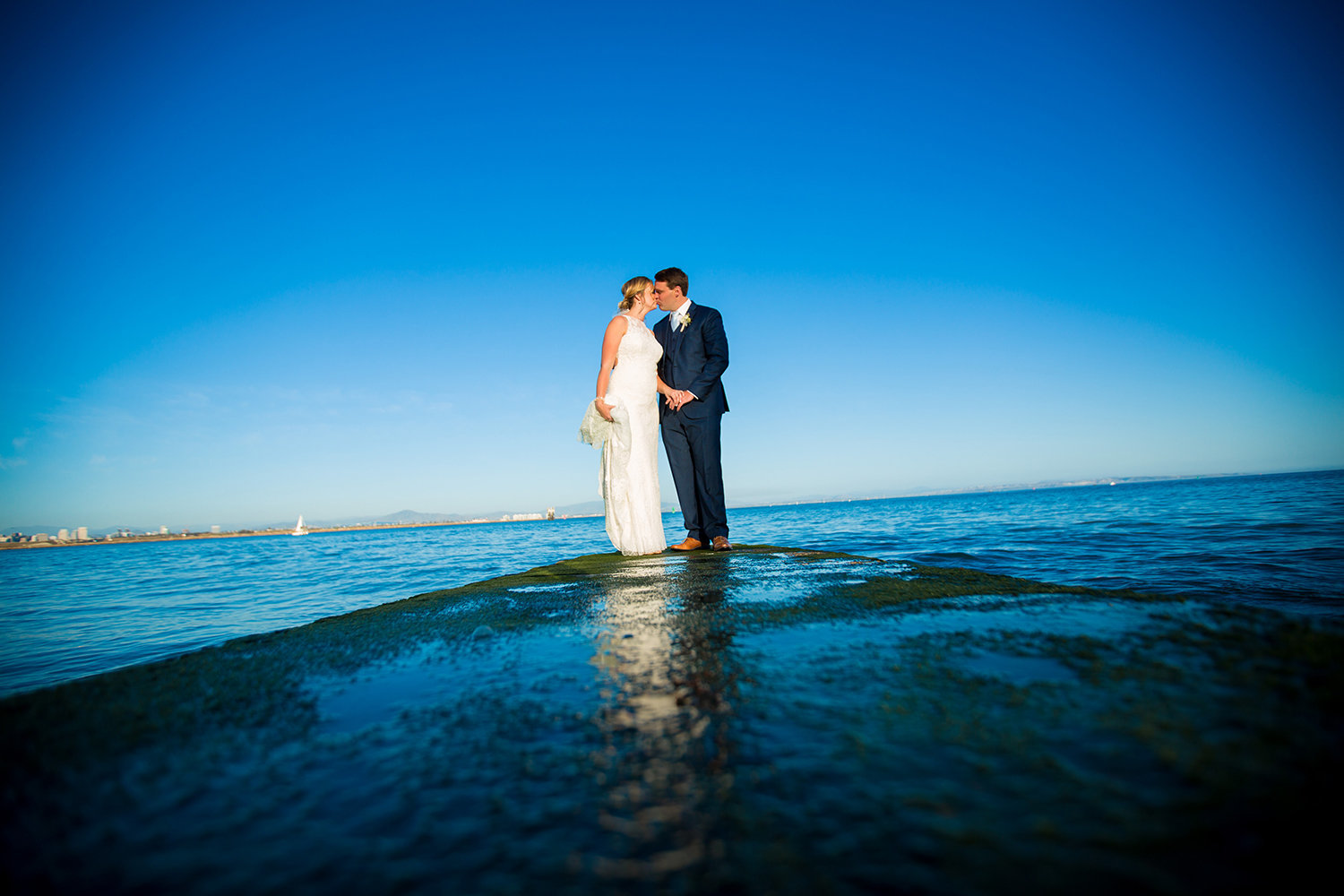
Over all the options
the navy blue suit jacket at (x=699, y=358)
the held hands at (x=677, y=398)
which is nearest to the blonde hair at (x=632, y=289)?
the navy blue suit jacket at (x=699, y=358)

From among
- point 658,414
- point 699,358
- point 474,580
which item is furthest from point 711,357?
point 474,580

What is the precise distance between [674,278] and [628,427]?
1.79m

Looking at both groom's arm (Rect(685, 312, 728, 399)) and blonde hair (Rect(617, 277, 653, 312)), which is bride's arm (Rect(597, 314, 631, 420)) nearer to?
blonde hair (Rect(617, 277, 653, 312))

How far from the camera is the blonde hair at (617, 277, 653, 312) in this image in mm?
5855

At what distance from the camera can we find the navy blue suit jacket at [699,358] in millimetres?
6219

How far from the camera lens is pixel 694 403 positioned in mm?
6301

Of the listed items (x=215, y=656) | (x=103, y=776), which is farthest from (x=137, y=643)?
(x=103, y=776)

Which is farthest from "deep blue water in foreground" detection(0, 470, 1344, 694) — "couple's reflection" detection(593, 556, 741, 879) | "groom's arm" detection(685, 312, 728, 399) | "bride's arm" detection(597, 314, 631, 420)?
"couple's reflection" detection(593, 556, 741, 879)

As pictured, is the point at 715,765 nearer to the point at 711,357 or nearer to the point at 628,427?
the point at 628,427

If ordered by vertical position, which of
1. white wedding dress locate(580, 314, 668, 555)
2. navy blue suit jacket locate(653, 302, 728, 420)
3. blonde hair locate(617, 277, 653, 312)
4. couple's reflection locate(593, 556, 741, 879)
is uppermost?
blonde hair locate(617, 277, 653, 312)

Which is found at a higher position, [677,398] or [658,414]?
[677,398]

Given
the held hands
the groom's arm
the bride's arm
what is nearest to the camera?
the bride's arm

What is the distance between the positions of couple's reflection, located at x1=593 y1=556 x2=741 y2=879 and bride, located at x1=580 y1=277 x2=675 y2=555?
3.37 meters

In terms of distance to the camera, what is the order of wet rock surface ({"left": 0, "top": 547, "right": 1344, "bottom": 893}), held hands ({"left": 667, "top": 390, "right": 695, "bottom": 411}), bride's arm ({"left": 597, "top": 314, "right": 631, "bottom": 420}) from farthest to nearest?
held hands ({"left": 667, "top": 390, "right": 695, "bottom": 411}), bride's arm ({"left": 597, "top": 314, "right": 631, "bottom": 420}), wet rock surface ({"left": 0, "top": 547, "right": 1344, "bottom": 893})
